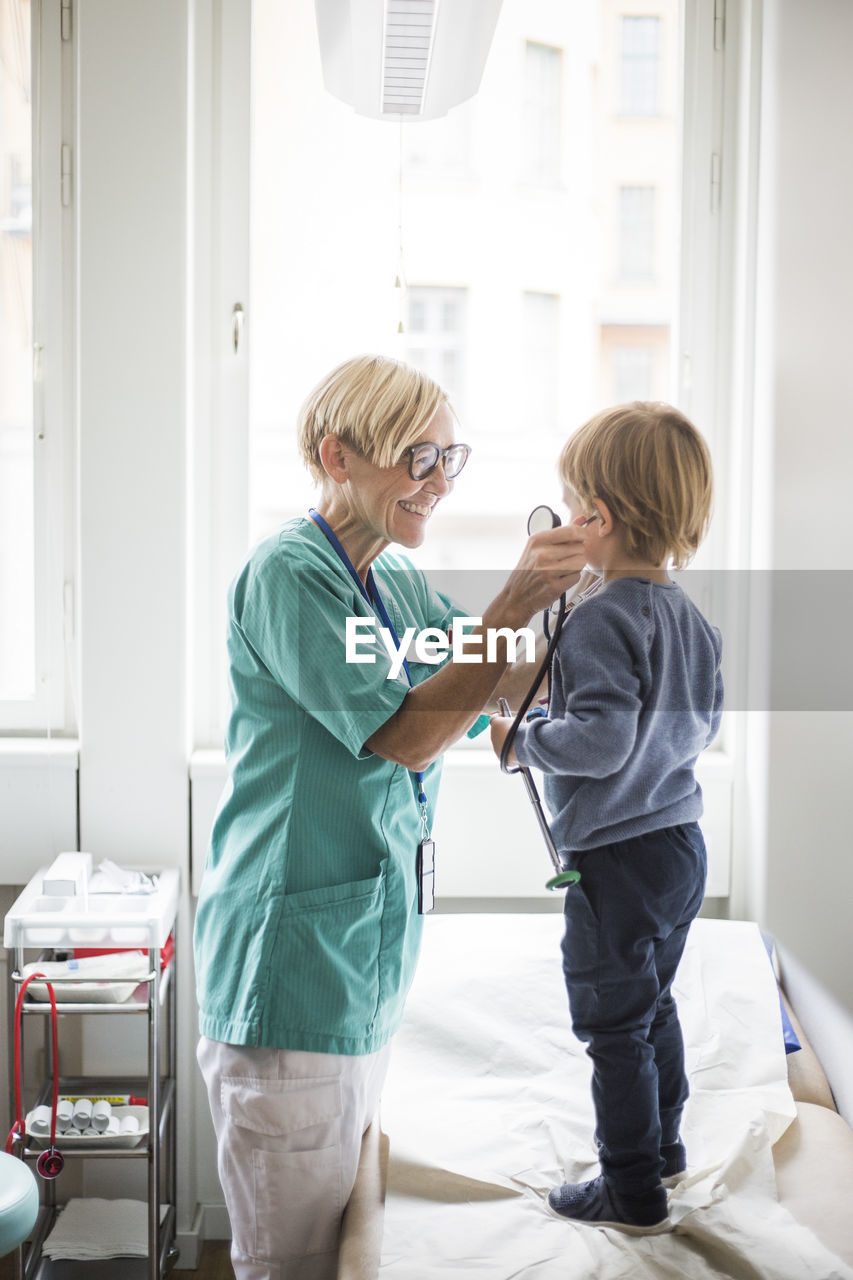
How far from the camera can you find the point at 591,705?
1.06 metres

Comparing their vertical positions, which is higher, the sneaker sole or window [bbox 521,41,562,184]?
window [bbox 521,41,562,184]

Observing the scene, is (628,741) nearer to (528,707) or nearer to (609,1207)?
(528,707)

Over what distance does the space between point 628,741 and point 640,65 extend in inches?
66.3

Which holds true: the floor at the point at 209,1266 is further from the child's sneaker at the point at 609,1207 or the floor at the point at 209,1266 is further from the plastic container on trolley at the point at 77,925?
the child's sneaker at the point at 609,1207

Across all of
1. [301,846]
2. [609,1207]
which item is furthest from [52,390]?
[609,1207]

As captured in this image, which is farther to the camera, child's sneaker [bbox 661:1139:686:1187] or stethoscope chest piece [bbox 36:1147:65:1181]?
stethoscope chest piece [bbox 36:1147:65:1181]

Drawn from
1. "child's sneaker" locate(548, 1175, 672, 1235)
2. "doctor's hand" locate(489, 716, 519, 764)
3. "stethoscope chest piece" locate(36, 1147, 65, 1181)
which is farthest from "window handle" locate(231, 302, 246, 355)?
"child's sneaker" locate(548, 1175, 672, 1235)

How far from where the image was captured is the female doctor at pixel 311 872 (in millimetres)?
1243

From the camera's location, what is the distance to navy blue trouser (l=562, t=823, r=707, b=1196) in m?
1.12

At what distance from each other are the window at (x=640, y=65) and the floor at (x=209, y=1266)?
2438 millimetres

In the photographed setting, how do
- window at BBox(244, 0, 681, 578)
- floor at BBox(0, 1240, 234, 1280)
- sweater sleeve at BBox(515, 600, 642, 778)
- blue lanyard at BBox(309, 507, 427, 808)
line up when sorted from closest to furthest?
sweater sleeve at BBox(515, 600, 642, 778) < blue lanyard at BBox(309, 507, 427, 808) < floor at BBox(0, 1240, 234, 1280) < window at BBox(244, 0, 681, 578)

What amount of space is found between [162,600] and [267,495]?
0.34 meters

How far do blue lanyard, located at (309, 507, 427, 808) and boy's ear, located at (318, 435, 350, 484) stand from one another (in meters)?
0.06

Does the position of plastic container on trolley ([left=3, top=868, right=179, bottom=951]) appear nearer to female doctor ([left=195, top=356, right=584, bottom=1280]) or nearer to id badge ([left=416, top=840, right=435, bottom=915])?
female doctor ([left=195, top=356, right=584, bottom=1280])
